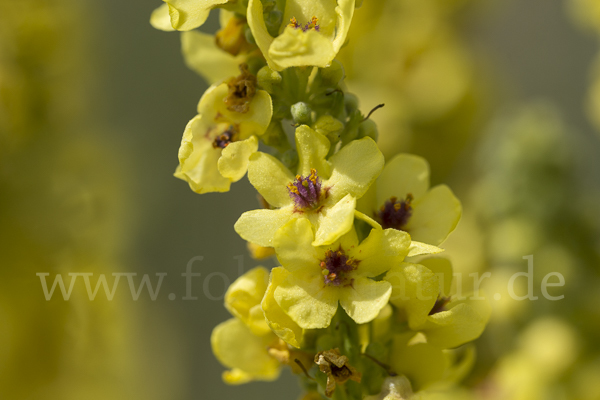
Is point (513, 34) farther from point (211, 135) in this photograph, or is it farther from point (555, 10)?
point (211, 135)

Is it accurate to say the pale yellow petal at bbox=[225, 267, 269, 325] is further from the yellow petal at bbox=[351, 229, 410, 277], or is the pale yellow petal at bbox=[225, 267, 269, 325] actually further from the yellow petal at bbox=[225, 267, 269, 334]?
the yellow petal at bbox=[351, 229, 410, 277]

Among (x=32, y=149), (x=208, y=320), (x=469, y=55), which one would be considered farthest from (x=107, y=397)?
(x=469, y=55)

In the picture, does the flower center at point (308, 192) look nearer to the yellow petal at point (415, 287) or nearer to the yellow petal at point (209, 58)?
the yellow petal at point (415, 287)

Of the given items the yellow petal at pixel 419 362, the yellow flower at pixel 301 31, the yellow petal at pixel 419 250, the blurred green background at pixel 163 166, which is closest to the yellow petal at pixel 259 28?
the yellow flower at pixel 301 31

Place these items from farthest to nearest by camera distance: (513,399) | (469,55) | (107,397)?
(469,55), (107,397), (513,399)

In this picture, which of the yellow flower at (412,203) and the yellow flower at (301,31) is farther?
the yellow flower at (412,203)

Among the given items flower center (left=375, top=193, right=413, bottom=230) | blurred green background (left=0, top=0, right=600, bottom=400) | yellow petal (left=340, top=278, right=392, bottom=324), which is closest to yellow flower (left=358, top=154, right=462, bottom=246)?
flower center (left=375, top=193, right=413, bottom=230)

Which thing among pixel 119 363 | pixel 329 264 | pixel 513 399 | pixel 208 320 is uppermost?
pixel 329 264
